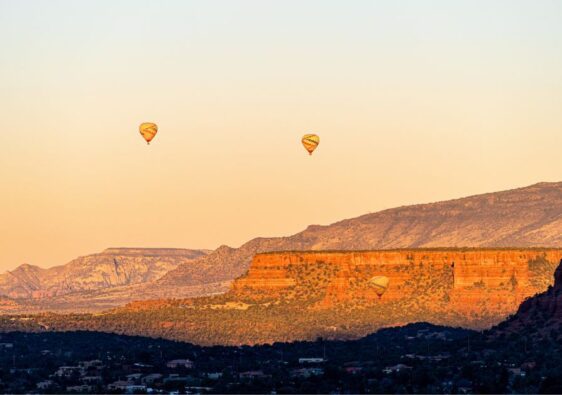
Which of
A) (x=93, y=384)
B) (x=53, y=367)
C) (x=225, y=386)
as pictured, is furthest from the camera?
(x=53, y=367)

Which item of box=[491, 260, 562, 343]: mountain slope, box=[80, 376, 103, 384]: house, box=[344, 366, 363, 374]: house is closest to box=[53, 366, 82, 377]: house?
box=[80, 376, 103, 384]: house

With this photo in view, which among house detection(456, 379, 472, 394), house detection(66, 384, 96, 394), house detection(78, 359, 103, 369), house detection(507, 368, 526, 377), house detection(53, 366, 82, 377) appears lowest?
house detection(456, 379, 472, 394)

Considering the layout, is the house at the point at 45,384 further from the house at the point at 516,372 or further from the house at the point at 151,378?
the house at the point at 516,372

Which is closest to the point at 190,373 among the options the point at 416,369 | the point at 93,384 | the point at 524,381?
the point at 93,384

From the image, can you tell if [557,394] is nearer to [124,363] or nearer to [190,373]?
[190,373]

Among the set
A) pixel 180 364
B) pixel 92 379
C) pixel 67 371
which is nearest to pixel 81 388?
pixel 92 379

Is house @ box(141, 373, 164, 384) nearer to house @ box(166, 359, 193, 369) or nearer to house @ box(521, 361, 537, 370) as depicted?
house @ box(166, 359, 193, 369)

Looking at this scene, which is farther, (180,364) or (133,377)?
(180,364)

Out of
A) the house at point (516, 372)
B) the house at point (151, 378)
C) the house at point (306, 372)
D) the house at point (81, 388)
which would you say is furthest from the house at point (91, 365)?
the house at point (516, 372)

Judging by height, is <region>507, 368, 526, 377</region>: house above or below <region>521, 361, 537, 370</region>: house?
below

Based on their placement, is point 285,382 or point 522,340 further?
point 522,340

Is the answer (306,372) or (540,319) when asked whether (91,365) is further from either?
(540,319)
